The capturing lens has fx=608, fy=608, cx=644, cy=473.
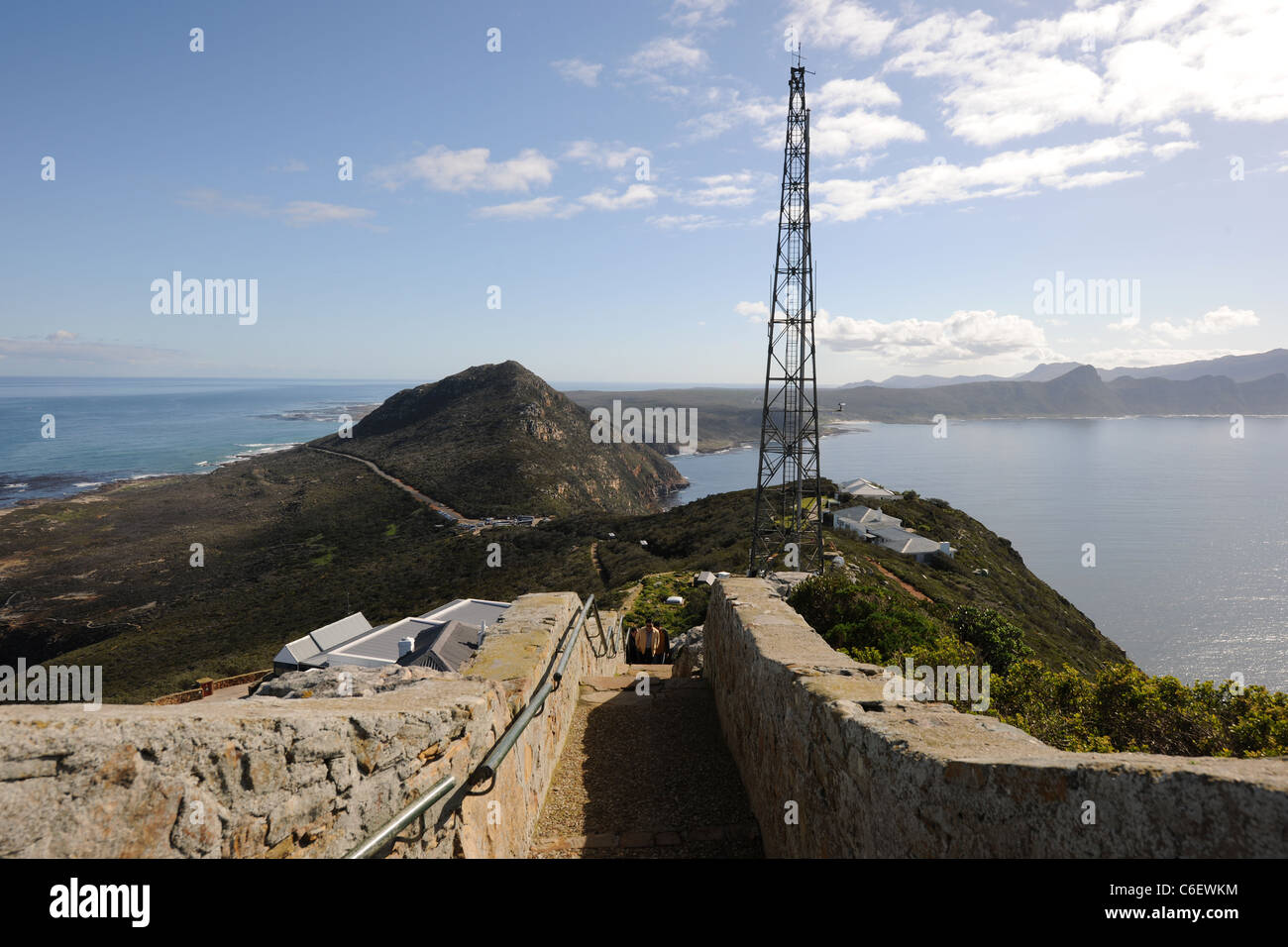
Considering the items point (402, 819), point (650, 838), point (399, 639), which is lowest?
point (399, 639)

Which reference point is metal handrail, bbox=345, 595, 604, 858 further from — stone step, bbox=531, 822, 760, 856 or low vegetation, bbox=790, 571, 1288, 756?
low vegetation, bbox=790, 571, 1288, 756

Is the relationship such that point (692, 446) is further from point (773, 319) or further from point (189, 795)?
point (189, 795)

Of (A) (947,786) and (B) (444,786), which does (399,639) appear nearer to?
(B) (444,786)

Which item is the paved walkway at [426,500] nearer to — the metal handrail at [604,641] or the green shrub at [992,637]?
the metal handrail at [604,641]

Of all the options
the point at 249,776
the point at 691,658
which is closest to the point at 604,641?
the point at 691,658
